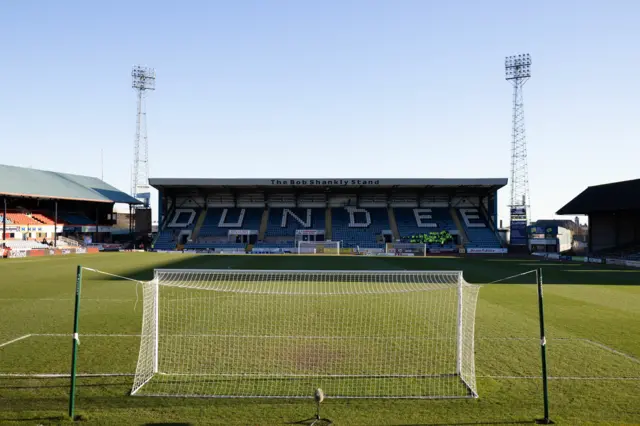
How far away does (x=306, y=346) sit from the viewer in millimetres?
9922

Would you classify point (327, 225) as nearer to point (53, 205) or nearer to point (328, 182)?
point (328, 182)

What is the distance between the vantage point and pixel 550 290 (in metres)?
20.0

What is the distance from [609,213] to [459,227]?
53.4 ft

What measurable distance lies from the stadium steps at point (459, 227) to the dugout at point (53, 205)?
43.6 m

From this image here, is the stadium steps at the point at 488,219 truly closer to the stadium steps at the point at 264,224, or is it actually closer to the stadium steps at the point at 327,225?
the stadium steps at the point at 327,225

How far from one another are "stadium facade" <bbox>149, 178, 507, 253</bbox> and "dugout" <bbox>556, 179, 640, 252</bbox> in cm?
915

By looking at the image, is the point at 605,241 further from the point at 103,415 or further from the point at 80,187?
the point at 80,187

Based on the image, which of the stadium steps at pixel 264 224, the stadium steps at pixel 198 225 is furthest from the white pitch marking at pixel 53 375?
the stadium steps at pixel 198 225

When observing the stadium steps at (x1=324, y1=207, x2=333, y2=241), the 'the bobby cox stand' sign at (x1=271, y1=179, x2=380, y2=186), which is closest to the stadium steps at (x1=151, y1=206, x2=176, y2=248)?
the 'the bobby cox stand' sign at (x1=271, y1=179, x2=380, y2=186)

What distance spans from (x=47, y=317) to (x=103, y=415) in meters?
8.44

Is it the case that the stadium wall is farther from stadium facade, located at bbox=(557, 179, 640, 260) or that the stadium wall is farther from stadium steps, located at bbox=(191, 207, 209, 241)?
stadium steps, located at bbox=(191, 207, 209, 241)

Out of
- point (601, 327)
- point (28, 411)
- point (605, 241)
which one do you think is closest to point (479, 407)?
point (28, 411)

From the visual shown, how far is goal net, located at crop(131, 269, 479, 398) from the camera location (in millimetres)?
7559

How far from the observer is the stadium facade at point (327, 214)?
5403cm
